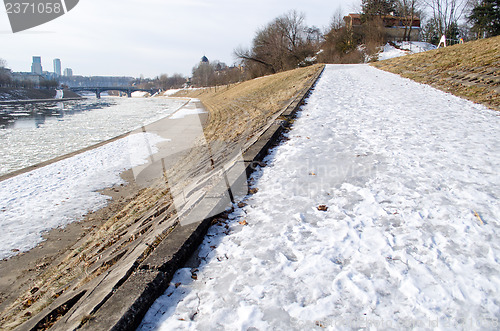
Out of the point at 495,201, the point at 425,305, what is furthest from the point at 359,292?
the point at 495,201

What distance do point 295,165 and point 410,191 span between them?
1.72 meters

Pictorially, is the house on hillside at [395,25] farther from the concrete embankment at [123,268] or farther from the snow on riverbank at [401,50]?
the concrete embankment at [123,268]

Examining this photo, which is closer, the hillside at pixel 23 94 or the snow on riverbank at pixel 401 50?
the snow on riverbank at pixel 401 50

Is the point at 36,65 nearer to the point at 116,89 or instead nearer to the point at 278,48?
the point at 116,89

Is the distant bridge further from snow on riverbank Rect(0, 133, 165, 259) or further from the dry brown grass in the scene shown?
snow on riverbank Rect(0, 133, 165, 259)

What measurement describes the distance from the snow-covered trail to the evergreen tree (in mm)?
43993

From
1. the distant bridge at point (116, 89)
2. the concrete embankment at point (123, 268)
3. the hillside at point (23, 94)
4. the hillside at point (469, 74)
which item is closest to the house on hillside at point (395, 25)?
the hillside at point (469, 74)

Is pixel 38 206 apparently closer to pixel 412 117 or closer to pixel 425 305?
pixel 425 305

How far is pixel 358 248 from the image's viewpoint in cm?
274

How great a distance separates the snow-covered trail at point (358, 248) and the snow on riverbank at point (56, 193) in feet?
18.7

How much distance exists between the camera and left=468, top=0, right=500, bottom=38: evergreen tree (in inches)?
1441

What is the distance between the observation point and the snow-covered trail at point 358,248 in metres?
2.08

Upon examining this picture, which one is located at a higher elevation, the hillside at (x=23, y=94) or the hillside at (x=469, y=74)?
the hillside at (x=23, y=94)

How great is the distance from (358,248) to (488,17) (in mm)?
48496
